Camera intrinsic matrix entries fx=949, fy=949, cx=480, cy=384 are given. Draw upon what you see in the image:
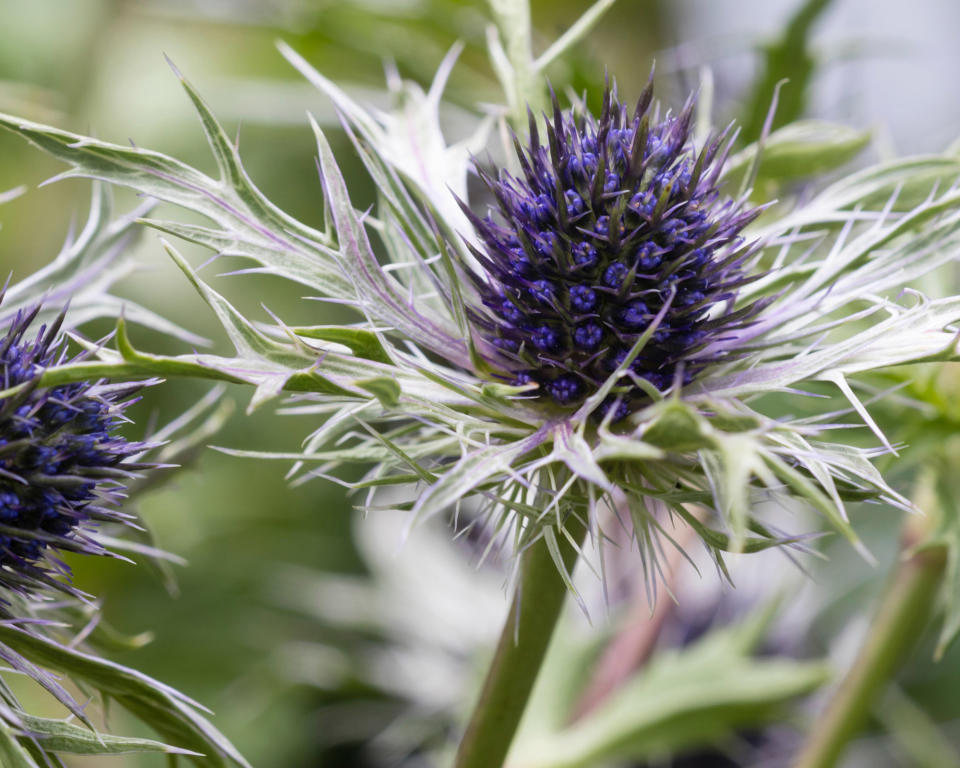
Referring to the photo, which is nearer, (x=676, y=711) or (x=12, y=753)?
(x=12, y=753)

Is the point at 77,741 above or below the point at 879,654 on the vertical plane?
below

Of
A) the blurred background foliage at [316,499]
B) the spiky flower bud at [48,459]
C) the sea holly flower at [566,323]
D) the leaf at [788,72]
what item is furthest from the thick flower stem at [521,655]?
the leaf at [788,72]

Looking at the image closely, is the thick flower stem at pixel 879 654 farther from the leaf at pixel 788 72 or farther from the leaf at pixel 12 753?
the leaf at pixel 12 753

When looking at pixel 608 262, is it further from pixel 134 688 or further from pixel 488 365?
pixel 134 688

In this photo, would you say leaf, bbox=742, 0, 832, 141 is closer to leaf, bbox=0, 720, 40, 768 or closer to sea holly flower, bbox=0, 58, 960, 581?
sea holly flower, bbox=0, 58, 960, 581

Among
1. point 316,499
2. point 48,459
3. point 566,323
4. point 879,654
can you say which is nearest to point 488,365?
point 566,323
